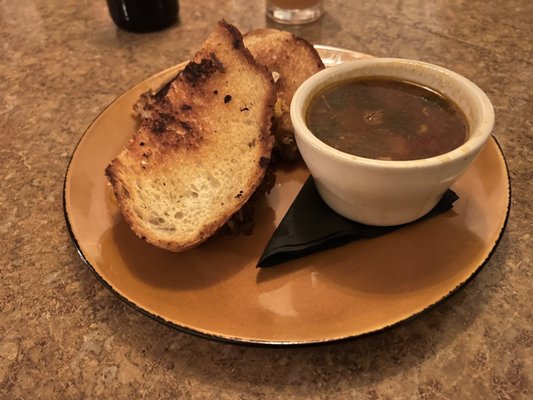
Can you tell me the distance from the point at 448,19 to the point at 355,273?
1.63 meters

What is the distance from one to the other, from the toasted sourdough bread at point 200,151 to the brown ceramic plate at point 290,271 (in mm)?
71

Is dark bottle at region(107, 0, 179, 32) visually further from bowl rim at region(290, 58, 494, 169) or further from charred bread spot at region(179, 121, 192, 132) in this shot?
bowl rim at region(290, 58, 494, 169)

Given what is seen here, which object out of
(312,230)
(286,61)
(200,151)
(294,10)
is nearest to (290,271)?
(312,230)

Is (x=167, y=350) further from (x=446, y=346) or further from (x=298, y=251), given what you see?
(x=446, y=346)

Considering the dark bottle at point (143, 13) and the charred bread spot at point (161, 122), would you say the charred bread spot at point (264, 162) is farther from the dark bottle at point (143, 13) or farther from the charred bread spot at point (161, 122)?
the dark bottle at point (143, 13)

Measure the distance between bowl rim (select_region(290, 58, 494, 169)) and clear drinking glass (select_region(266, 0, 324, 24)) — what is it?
3.44 feet

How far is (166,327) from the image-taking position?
3.54 ft

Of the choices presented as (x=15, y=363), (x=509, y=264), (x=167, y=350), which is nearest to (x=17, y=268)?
(x=15, y=363)

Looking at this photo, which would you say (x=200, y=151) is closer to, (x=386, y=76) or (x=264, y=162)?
(x=264, y=162)

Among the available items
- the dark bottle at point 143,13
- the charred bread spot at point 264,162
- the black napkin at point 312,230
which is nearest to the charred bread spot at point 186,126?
the charred bread spot at point 264,162

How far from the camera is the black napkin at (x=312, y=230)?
110 cm

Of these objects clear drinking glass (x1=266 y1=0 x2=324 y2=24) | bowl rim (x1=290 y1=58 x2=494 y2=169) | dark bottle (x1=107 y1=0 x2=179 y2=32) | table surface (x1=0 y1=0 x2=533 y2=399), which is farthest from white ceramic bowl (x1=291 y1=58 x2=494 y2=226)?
dark bottle (x1=107 y1=0 x2=179 y2=32)

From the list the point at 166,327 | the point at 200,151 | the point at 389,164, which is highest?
the point at 389,164

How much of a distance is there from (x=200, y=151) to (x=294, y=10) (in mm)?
1232
